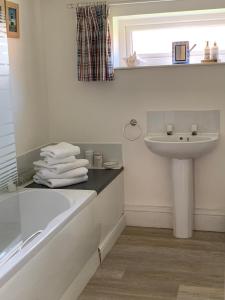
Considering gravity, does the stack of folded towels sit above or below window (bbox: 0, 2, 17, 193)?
below

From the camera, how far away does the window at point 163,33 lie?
12.7ft

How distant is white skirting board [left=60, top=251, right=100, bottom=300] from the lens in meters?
2.73

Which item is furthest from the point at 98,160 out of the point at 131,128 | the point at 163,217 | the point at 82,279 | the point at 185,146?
the point at 82,279

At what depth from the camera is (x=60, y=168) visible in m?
3.42

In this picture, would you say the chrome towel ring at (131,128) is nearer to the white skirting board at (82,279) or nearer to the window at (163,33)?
the window at (163,33)

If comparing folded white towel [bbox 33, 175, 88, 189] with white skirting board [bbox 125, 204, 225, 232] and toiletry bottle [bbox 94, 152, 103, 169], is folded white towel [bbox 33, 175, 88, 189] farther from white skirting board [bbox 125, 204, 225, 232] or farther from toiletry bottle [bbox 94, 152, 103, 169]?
white skirting board [bbox 125, 204, 225, 232]

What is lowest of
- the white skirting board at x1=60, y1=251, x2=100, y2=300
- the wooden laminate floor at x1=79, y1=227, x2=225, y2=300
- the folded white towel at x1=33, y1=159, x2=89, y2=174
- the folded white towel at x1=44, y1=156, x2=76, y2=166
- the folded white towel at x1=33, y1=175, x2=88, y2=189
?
the wooden laminate floor at x1=79, y1=227, x2=225, y2=300

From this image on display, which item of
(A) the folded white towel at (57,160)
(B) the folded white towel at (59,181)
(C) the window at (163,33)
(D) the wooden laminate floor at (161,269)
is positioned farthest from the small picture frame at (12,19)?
(D) the wooden laminate floor at (161,269)

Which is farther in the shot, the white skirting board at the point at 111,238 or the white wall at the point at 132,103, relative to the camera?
the white wall at the point at 132,103

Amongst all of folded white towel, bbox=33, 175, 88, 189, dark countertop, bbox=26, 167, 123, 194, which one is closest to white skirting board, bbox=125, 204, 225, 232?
dark countertop, bbox=26, 167, 123, 194

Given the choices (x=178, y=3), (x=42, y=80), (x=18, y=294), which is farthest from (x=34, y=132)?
(x=18, y=294)

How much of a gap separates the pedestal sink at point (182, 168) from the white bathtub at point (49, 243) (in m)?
0.73

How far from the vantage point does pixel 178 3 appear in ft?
12.1

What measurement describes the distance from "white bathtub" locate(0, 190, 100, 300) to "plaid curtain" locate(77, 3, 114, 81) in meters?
1.14
